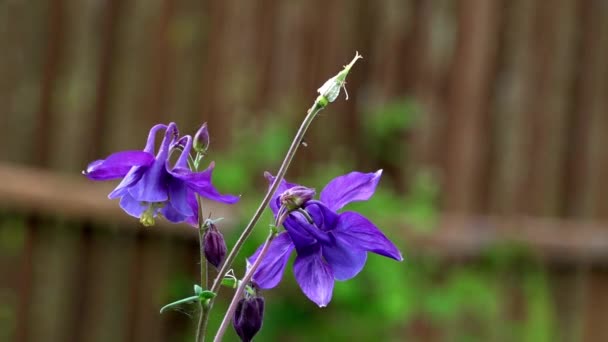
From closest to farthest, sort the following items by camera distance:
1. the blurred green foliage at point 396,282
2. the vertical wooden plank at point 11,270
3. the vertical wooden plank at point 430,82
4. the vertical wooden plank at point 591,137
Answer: the vertical wooden plank at point 11,270 < the blurred green foliage at point 396,282 < the vertical wooden plank at point 430,82 < the vertical wooden plank at point 591,137

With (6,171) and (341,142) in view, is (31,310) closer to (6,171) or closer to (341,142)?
(6,171)

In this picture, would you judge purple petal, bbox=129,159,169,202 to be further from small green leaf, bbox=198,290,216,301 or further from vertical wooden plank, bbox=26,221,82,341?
vertical wooden plank, bbox=26,221,82,341

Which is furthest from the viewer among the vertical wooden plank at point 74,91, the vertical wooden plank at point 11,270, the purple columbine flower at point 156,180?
the vertical wooden plank at point 74,91

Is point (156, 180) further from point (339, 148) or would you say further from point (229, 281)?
point (339, 148)

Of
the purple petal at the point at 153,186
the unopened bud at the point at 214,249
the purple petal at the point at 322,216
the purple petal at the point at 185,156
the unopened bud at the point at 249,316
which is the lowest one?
the unopened bud at the point at 249,316

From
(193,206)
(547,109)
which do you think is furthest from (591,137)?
(193,206)

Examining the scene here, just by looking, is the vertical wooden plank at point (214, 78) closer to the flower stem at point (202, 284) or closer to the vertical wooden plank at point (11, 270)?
the vertical wooden plank at point (11, 270)

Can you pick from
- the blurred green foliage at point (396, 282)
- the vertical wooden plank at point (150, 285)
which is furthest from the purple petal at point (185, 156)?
the vertical wooden plank at point (150, 285)
